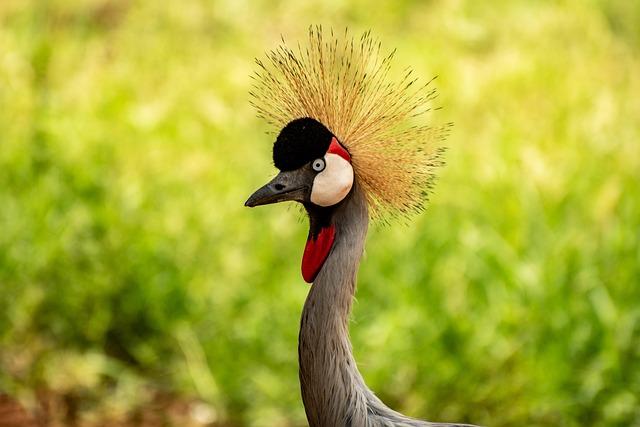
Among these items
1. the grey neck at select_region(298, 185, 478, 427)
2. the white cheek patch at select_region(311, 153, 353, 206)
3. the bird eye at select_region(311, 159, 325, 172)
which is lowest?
the grey neck at select_region(298, 185, 478, 427)

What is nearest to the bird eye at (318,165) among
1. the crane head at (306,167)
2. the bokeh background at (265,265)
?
the crane head at (306,167)

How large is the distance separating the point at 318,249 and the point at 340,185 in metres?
0.15

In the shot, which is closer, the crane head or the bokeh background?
the crane head

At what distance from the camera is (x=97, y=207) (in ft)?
13.3

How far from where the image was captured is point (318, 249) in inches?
76.5

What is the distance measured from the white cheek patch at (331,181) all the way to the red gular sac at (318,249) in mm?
75

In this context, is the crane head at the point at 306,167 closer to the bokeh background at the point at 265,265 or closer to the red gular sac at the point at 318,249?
the red gular sac at the point at 318,249

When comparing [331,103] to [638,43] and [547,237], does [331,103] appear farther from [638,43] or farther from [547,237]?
[638,43]

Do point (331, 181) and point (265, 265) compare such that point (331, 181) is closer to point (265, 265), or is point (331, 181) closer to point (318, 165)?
point (318, 165)

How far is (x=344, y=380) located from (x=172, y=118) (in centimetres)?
329

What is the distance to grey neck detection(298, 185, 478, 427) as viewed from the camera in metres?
1.92

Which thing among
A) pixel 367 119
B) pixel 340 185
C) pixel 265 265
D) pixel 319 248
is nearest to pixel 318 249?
pixel 319 248

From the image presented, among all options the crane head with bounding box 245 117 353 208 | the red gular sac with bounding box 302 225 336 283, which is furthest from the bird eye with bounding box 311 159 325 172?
the red gular sac with bounding box 302 225 336 283

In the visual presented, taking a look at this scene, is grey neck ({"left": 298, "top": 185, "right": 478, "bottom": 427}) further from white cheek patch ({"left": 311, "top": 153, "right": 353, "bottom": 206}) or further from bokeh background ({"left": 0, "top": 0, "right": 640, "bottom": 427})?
bokeh background ({"left": 0, "top": 0, "right": 640, "bottom": 427})
